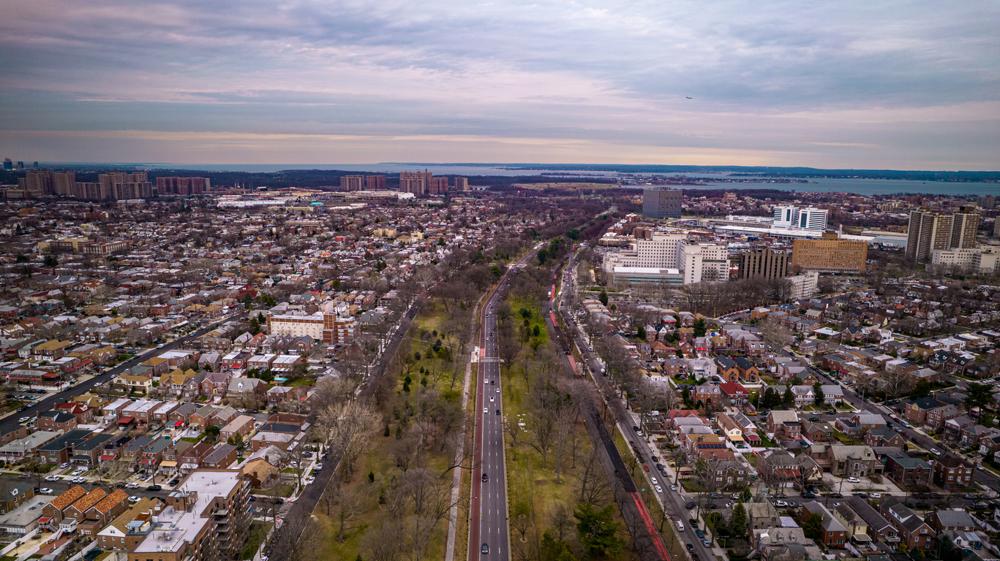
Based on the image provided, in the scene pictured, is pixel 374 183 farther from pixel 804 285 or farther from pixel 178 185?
pixel 804 285

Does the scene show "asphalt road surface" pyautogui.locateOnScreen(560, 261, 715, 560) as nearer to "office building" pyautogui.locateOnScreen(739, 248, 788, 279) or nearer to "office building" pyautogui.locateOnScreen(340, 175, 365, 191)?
"office building" pyautogui.locateOnScreen(739, 248, 788, 279)

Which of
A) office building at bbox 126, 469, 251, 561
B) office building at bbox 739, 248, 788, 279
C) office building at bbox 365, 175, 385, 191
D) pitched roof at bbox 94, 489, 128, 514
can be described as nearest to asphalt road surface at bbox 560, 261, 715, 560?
office building at bbox 126, 469, 251, 561

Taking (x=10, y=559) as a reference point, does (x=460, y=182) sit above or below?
above

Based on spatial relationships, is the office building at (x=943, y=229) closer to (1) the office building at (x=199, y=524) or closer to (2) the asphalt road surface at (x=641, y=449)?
(2) the asphalt road surface at (x=641, y=449)

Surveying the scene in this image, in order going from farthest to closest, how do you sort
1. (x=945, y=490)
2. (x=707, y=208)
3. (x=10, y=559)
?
1. (x=707, y=208)
2. (x=945, y=490)
3. (x=10, y=559)

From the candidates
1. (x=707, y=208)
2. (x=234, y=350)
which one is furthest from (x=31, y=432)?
(x=707, y=208)

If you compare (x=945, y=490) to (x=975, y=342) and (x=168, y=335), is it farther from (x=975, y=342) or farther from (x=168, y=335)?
(x=168, y=335)

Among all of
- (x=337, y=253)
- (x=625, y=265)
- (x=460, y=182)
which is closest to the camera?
(x=625, y=265)
